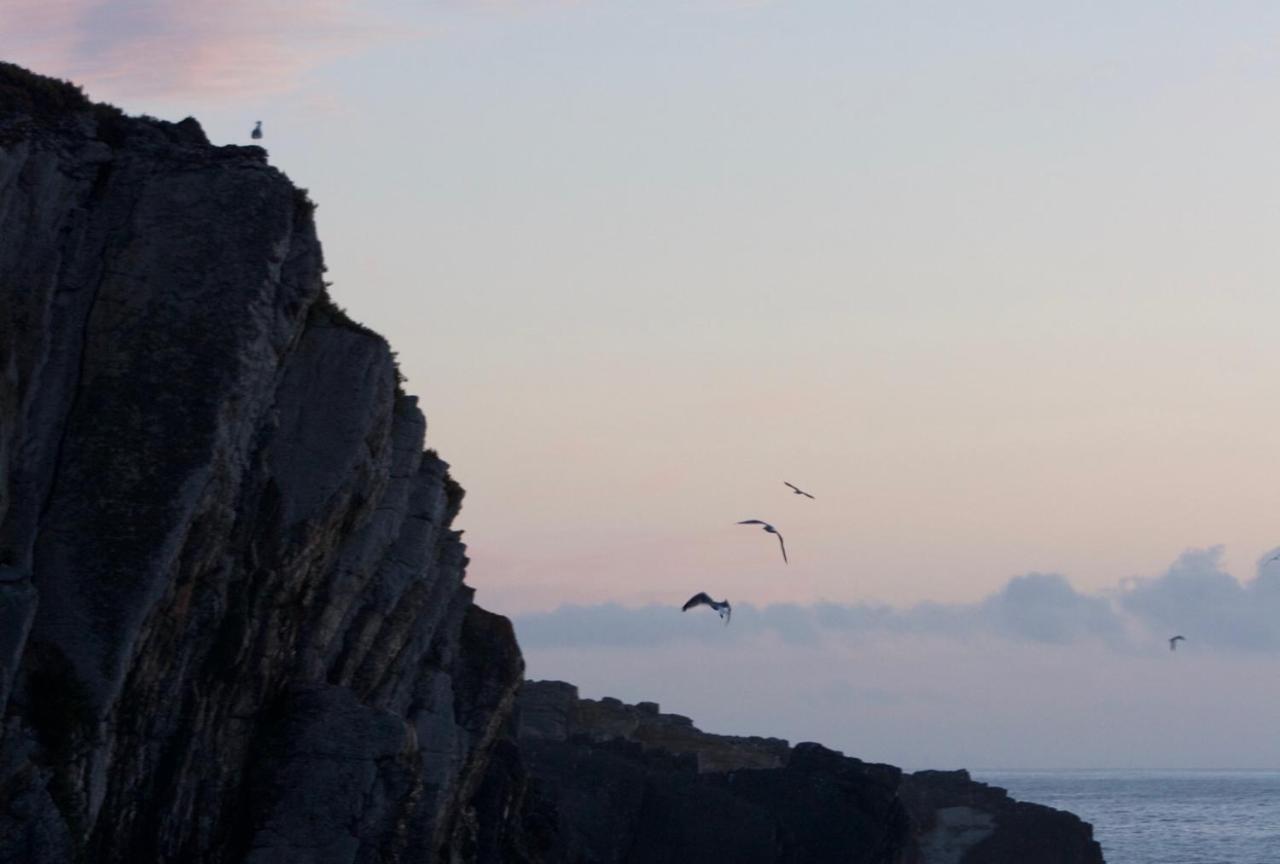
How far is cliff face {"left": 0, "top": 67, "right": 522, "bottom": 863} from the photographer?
107ft

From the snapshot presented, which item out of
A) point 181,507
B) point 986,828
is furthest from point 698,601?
point 986,828

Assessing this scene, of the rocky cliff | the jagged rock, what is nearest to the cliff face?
the rocky cliff

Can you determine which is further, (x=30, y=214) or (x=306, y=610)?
(x=306, y=610)

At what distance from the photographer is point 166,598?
34.2 meters

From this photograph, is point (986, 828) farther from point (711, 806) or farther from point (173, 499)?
point (173, 499)

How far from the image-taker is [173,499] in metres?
33.8

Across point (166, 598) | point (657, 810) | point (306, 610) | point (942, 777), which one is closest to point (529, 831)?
point (657, 810)

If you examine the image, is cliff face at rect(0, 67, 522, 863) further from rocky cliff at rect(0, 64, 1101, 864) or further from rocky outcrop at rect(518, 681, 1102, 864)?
rocky outcrop at rect(518, 681, 1102, 864)

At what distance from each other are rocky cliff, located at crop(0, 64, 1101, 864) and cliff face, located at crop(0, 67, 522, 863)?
0.05 meters

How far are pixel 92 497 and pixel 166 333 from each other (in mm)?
3082

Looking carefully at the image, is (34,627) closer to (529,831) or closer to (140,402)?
(140,402)

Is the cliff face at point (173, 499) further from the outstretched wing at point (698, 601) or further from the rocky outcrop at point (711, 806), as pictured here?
the rocky outcrop at point (711, 806)

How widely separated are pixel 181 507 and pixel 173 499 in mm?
185

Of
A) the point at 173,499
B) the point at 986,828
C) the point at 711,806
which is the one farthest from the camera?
the point at 986,828
